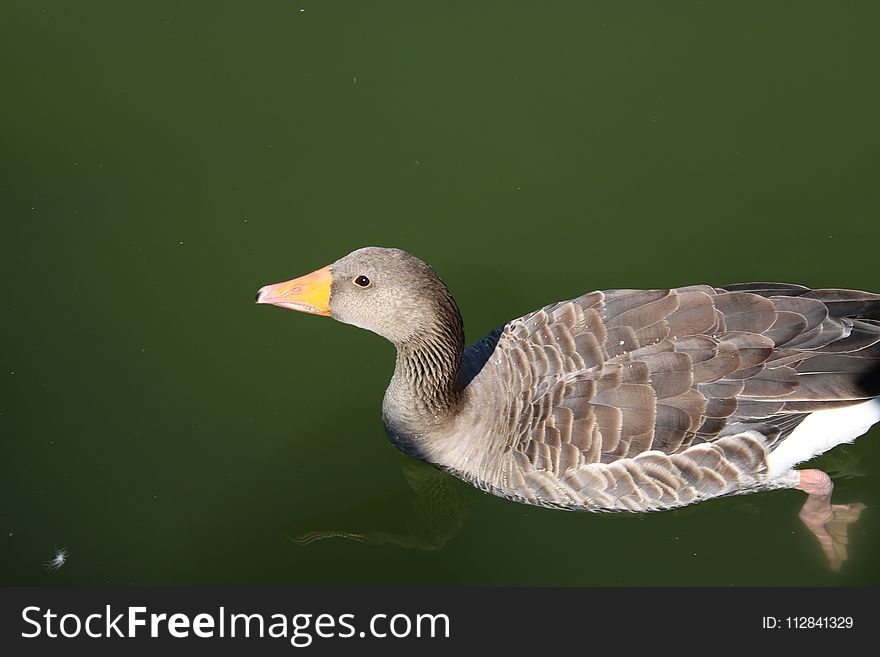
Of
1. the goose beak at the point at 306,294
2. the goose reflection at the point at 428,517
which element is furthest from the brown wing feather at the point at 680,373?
the goose beak at the point at 306,294

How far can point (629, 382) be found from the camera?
4598 mm

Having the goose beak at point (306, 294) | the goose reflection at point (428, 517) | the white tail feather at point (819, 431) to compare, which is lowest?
the goose reflection at point (428, 517)

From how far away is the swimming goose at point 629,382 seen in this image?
180 inches

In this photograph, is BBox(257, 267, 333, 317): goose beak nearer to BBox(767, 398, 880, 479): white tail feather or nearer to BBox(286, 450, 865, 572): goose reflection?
BBox(286, 450, 865, 572): goose reflection

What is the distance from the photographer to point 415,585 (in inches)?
195

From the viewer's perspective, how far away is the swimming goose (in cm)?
458

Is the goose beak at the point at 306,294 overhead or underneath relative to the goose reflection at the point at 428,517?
overhead

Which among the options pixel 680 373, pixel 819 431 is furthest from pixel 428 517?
pixel 819 431

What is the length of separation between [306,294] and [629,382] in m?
1.64

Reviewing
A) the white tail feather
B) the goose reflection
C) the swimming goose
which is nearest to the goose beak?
the swimming goose

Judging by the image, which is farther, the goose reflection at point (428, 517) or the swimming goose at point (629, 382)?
the goose reflection at point (428, 517)

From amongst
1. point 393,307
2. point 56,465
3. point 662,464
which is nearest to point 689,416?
point 662,464

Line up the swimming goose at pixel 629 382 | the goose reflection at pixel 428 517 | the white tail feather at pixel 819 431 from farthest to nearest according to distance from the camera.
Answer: the goose reflection at pixel 428 517
the white tail feather at pixel 819 431
the swimming goose at pixel 629 382

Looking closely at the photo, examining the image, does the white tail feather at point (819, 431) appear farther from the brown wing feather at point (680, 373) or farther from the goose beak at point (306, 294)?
the goose beak at point (306, 294)
